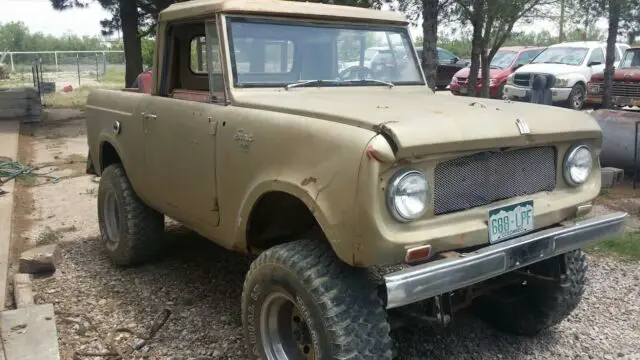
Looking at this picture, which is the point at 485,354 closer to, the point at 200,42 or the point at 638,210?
the point at 200,42

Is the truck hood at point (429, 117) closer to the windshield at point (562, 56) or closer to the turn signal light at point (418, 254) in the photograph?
the turn signal light at point (418, 254)

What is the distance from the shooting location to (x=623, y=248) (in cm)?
543

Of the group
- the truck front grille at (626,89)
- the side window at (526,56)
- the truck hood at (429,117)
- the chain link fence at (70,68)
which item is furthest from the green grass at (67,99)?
the truck hood at (429,117)

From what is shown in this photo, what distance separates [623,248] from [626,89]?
9.17 meters

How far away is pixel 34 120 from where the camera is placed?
14.5 meters

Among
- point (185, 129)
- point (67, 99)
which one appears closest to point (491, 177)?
point (185, 129)

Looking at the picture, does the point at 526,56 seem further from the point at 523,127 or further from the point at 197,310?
the point at 523,127

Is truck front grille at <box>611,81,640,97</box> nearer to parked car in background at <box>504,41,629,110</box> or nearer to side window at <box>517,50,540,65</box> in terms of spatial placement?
parked car in background at <box>504,41,629,110</box>

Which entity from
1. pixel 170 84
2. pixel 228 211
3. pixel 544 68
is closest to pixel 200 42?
pixel 170 84

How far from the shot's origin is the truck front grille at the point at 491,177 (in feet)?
9.40

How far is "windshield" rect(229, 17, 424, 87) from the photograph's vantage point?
149 inches

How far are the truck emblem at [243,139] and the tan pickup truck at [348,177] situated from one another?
0.03 feet

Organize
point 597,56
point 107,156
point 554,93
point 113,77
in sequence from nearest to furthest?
point 107,156 < point 554,93 < point 597,56 < point 113,77

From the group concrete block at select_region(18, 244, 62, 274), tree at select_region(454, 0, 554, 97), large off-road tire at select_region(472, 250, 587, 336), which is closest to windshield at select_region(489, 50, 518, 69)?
tree at select_region(454, 0, 554, 97)
